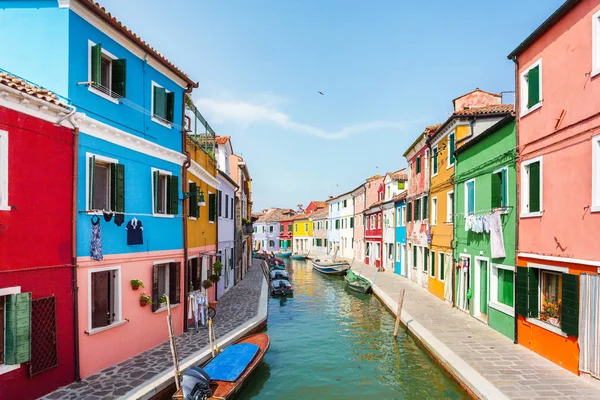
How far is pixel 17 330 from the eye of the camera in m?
7.91

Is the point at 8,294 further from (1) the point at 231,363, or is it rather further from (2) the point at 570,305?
(2) the point at 570,305

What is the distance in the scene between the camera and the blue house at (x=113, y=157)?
9336mm

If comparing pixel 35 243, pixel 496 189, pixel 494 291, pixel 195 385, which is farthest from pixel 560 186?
pixel 35 243

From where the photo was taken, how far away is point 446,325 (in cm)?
1541

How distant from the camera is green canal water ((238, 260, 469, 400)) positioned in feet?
36.2

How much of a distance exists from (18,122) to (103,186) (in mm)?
2901

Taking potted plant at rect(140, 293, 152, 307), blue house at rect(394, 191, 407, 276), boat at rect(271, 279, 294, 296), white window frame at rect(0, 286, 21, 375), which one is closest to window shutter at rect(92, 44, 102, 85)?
white window frame at rect(0, 286, 21, 375)

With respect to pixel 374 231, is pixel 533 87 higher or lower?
higher

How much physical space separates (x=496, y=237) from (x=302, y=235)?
2225 inches

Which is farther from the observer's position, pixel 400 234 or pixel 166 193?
pixel 400 234

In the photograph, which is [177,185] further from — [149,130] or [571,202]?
[571,202]

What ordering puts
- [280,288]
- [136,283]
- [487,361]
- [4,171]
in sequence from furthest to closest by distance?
[280,288] < [136,283] < [487,361] < [4,171]

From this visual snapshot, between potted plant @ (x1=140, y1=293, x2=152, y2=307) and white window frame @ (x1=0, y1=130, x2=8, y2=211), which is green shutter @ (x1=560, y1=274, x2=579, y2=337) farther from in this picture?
white window frame @ (x1=0, y1=130, x2=8, y2=211)

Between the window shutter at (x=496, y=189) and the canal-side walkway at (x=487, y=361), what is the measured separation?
178 inches
